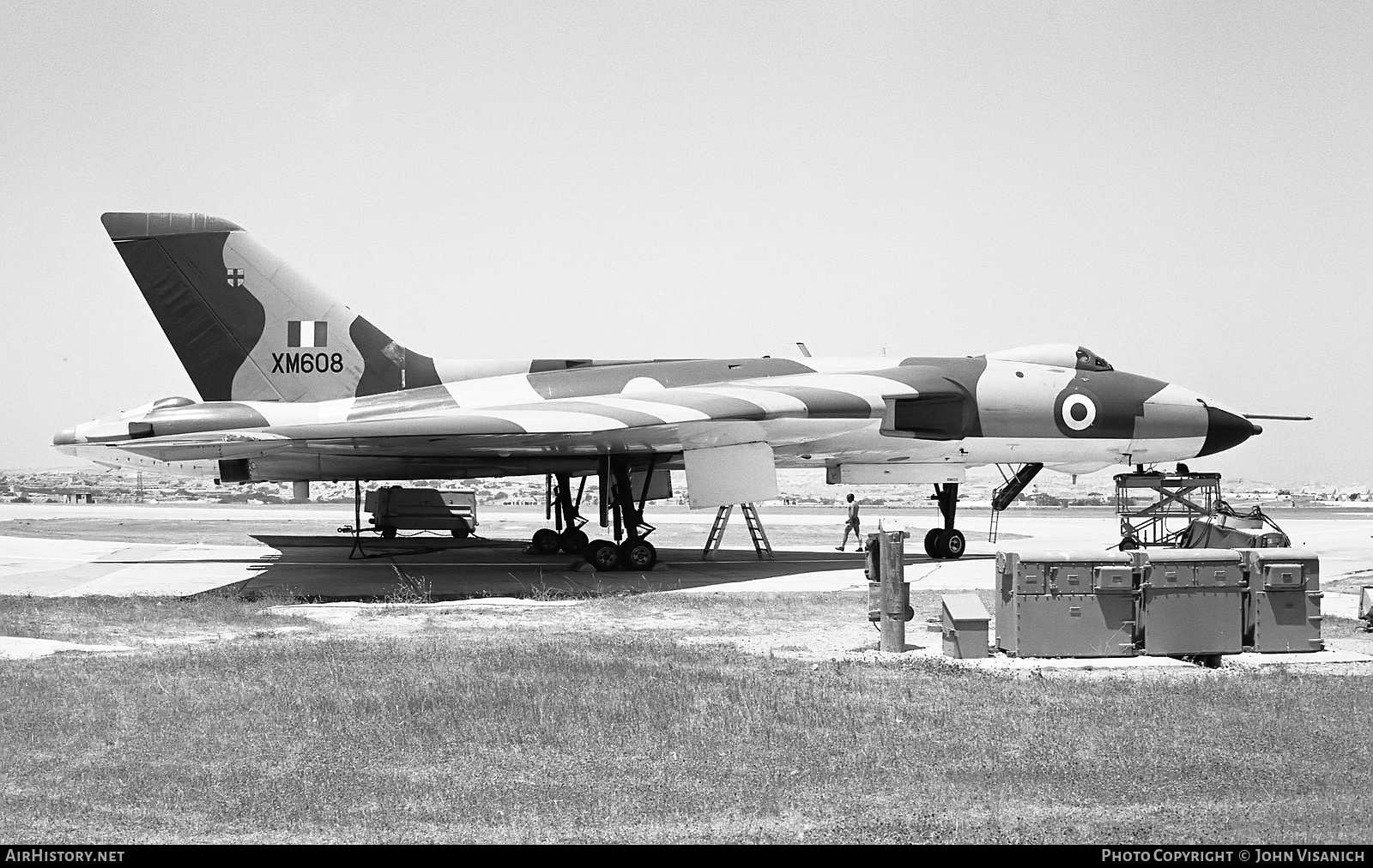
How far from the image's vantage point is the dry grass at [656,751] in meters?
4.87

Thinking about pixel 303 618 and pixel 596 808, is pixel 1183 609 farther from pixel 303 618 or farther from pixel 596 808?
pixel 303 618

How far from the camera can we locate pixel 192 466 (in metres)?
19.7

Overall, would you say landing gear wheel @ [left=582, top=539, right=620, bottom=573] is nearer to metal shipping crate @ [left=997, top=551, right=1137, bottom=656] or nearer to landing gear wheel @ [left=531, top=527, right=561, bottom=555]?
landing gear wheel @ [left=531, top=527, right=561, bottom=555]

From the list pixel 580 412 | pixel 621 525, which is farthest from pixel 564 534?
pixel 580 412

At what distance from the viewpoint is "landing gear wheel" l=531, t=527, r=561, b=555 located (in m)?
21.8

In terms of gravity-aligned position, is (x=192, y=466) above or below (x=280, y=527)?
above

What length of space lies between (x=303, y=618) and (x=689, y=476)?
709 cm

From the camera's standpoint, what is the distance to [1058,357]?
19719 millimetres

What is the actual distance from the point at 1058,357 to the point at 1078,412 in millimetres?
1084

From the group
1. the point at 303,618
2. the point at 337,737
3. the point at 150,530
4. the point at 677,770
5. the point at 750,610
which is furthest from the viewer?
the point at 150,530

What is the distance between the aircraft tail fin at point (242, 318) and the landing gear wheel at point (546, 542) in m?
4.94

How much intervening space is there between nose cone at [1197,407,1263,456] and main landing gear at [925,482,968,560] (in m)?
4.48

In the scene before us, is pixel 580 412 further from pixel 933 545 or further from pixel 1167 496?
pixel 1167 496

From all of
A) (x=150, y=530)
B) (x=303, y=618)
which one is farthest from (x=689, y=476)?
(x=150, y=530)
